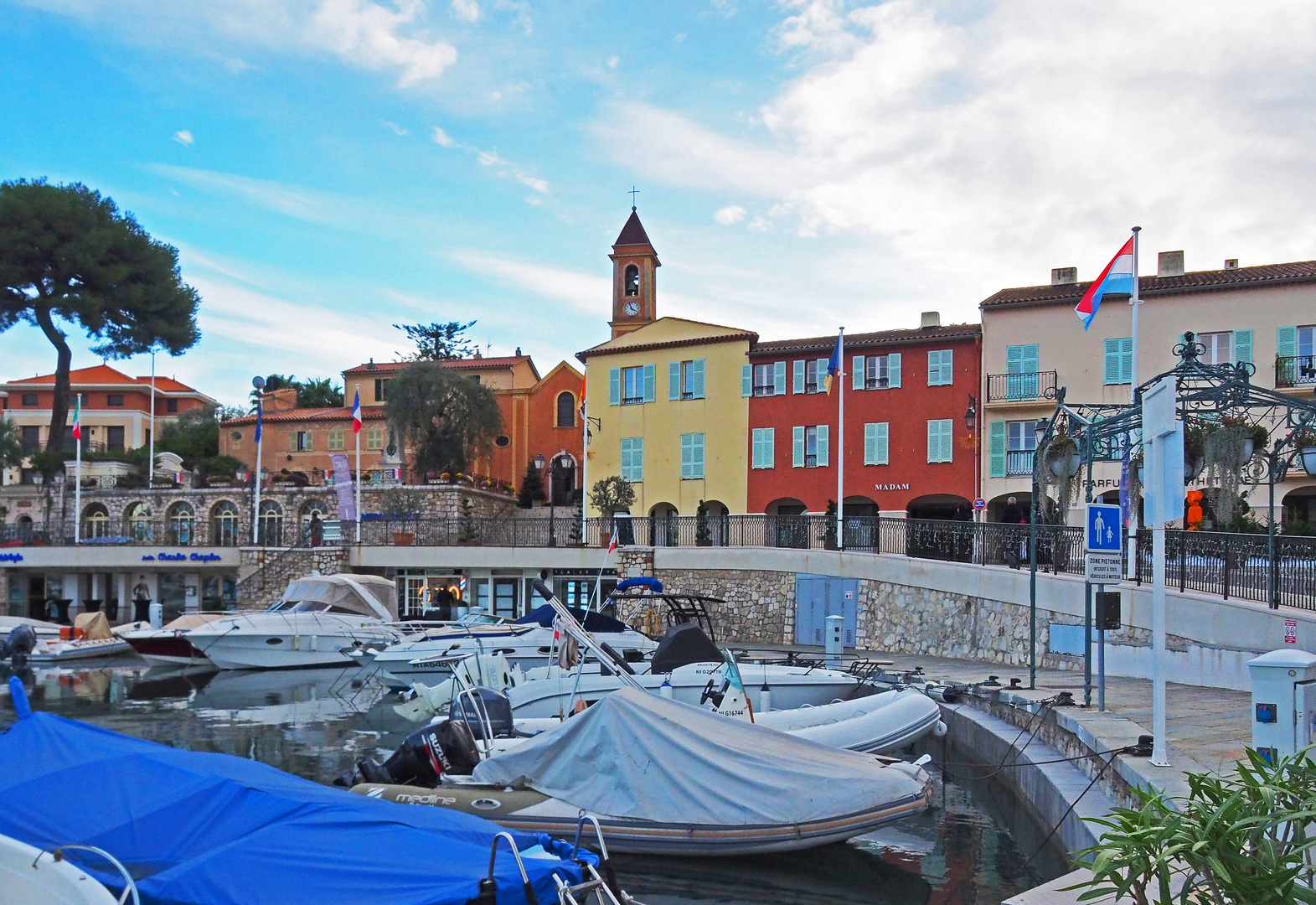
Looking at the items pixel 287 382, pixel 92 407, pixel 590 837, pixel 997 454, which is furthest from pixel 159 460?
pixel 590 837

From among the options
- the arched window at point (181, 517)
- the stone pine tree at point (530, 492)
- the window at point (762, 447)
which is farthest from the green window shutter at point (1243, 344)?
the arched window at point (181, 517)

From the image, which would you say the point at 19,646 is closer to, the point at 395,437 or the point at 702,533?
the point at 395,437

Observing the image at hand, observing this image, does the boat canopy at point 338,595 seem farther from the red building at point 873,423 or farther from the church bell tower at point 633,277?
the church bell tower at point 633,277

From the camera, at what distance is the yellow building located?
4128cm

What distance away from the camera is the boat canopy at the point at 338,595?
3150 centimetres

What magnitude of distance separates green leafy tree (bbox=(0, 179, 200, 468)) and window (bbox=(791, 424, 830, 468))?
32219 millimetres

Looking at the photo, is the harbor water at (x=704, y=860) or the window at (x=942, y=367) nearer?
the harbor water at (x=704, y=860)

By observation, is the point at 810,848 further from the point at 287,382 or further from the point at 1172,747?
the point at 287,382

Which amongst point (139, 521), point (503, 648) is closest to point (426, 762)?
point (503, 648)

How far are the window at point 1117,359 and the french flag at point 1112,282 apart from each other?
12757 mm

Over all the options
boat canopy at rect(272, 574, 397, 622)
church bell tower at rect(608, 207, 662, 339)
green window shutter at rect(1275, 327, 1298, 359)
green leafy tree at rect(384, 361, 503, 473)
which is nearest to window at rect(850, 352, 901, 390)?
green window shutter at rect(1275, 327, 1298, 359)

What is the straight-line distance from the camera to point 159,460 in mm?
57969

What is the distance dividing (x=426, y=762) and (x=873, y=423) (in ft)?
92.3

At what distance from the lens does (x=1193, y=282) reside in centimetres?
3344
